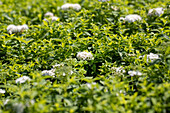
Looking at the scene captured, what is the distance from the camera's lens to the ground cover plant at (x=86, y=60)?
219 cm

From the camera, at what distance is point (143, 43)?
336 centimetres

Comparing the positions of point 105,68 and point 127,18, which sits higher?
point 127,18

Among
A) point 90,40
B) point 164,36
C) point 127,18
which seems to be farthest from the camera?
point 127,18

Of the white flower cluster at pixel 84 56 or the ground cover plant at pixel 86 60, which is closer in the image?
the ground cover plant at pixel 86 60

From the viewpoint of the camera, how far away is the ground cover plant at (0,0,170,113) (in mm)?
2189

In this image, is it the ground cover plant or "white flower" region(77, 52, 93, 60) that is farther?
"white flower" region(77, 52, 93, 60)

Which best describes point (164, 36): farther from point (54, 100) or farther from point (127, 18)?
point (54, 100)

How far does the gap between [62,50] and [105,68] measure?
80 centimetres

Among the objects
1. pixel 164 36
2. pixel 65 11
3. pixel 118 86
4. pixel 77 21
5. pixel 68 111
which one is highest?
pixel 65 11

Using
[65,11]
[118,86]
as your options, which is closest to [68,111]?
[118,86]

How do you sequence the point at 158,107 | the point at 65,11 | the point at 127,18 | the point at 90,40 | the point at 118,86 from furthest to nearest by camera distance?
1. the point at 65,11
2. the point at 127,18
3. the point at 90,40
4. the point at 118,86
5. the point at 158,107

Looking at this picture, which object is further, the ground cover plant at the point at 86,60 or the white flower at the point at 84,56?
the white flower at the point at 84,56

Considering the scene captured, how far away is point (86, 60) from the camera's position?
3199 mm

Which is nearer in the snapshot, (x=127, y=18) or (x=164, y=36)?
(x=164, y=36)
